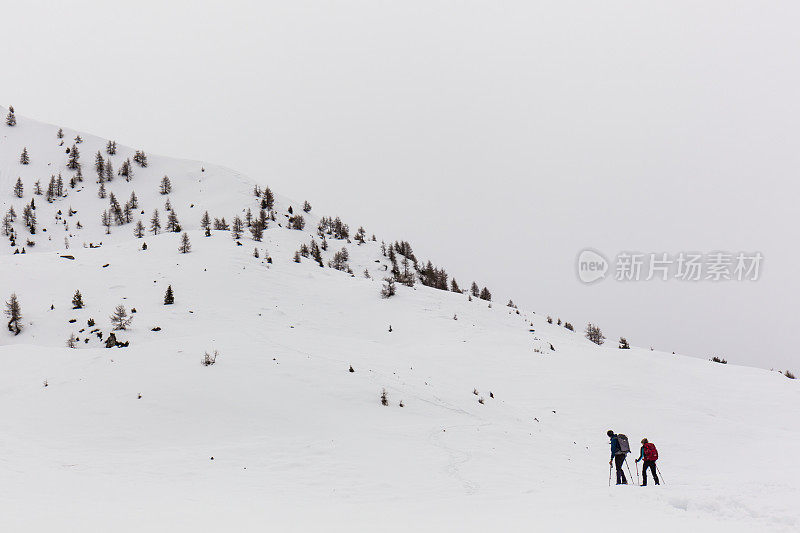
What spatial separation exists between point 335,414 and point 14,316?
21.4 meters

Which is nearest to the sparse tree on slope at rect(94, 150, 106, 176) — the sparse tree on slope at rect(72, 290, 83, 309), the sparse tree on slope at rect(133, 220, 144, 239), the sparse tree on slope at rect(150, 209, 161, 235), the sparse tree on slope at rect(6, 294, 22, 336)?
the sparse tree on slope at rect(150, 209, 161, 235)

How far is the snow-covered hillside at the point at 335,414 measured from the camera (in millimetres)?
8930

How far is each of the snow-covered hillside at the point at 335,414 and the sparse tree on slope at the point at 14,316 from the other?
0.43 metres

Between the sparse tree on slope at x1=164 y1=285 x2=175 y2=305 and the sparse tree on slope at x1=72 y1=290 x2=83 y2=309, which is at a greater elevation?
the sparse tree on slope at x1=164 y1=285 x2=175 y2=305

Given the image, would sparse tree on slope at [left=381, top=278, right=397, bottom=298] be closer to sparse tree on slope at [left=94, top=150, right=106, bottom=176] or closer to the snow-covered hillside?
the snow-covered hillside

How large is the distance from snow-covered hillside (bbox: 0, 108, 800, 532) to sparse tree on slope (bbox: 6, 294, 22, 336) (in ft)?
1.42

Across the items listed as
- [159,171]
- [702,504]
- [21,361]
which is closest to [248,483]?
[702,504]

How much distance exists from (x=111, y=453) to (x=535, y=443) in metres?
13.3

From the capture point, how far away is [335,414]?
16281 mm

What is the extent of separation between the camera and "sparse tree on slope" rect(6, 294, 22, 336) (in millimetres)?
25281

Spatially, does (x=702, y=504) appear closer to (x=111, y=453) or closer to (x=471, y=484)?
(x=471, y=484)

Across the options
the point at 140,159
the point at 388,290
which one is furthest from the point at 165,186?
the point at 388,290

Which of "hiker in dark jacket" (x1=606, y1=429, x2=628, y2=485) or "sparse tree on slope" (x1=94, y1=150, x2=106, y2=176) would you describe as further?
"sparse tree on slope" (x1=94, y1=150, x2=106, y2=176)

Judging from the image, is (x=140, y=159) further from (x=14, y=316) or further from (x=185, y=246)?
(x=14, y=316)
